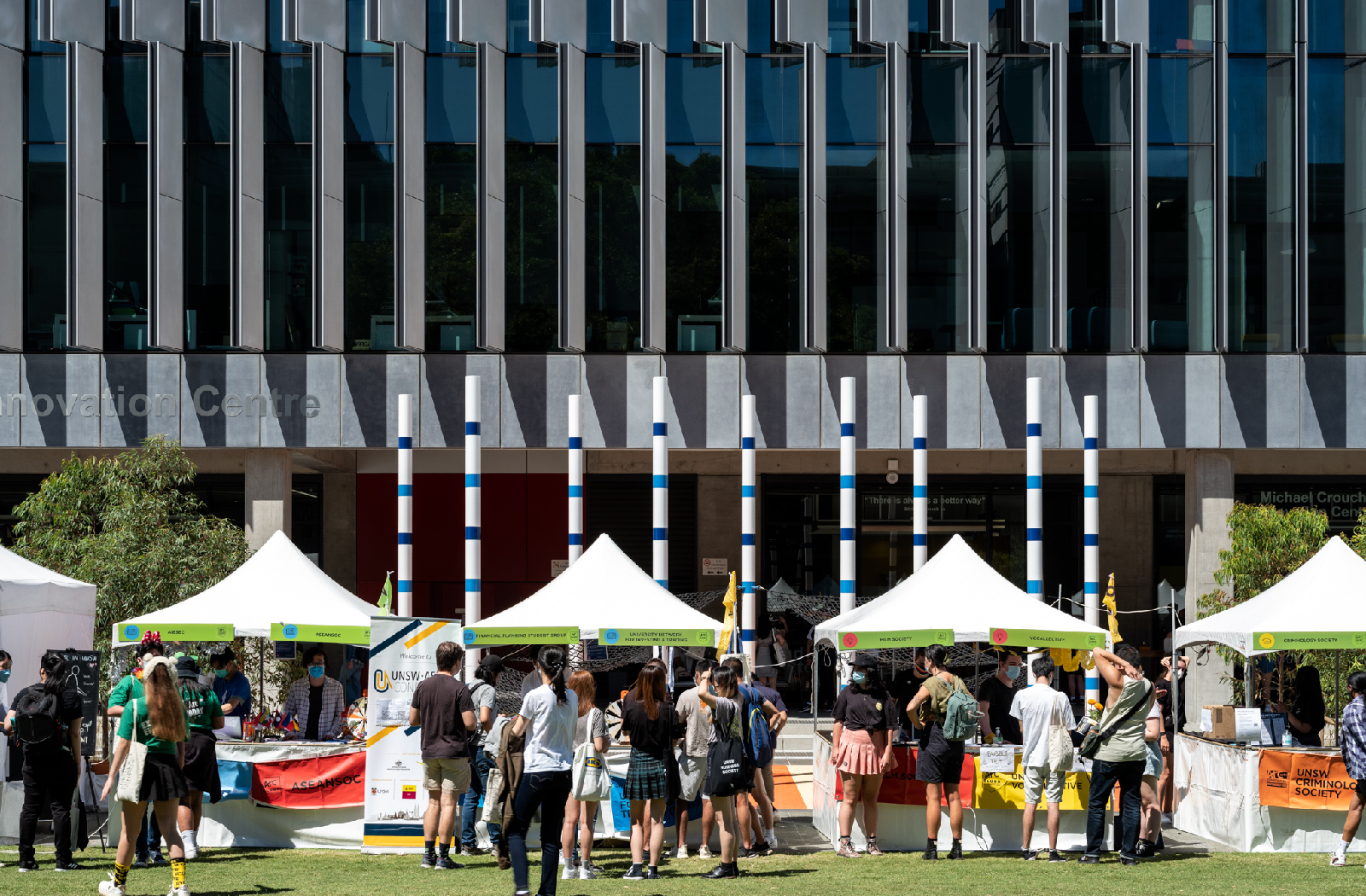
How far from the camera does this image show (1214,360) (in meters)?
23.8

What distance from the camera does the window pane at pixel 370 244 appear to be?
78.6ft

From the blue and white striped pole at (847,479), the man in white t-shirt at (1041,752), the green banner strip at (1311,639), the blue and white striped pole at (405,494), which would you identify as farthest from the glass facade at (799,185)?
the man in white t-shirt at (1041,752)

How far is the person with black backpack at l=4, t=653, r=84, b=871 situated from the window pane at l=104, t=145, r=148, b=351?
42.2ft

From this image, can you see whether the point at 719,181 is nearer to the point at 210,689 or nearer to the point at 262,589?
the point at 262,589

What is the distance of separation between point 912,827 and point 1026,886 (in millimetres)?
2231

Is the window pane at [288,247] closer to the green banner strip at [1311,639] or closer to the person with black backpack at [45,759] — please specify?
the person with black backpack at [45,759]

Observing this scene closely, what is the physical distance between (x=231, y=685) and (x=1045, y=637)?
7988 mm

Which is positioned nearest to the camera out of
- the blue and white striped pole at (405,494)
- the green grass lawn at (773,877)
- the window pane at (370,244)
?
the green grass lawn at (773,877)

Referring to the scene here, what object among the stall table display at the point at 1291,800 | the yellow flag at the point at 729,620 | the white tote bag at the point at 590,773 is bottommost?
the stall table display at the point at 1291,800

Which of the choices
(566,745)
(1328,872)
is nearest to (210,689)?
(566,745)

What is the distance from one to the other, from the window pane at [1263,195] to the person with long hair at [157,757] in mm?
18541

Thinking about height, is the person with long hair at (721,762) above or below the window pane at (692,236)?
below

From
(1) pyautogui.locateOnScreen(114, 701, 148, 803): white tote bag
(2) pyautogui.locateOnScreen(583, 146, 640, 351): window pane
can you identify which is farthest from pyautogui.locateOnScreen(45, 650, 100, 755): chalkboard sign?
(2) pyautogui.locateOnScreen(583, 146, 640, 351): window pane

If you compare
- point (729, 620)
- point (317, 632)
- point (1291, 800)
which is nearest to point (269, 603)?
point (317, 632)
